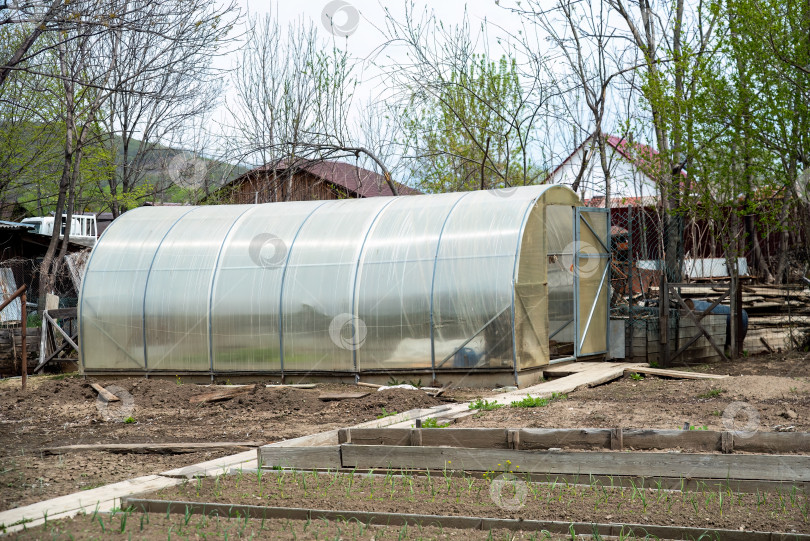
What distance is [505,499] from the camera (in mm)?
5375

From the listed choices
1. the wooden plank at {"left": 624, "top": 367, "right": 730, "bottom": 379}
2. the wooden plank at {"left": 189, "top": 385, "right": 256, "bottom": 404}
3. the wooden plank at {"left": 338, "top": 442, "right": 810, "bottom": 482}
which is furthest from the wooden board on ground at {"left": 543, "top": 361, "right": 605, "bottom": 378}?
the wooden plank at {"left": 338, "top": 442, "right": 810, "bottom": 482}

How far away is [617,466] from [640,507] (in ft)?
2.34

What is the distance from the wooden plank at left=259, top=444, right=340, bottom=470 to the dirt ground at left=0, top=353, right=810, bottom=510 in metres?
1.18

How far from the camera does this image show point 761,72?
44.3ft

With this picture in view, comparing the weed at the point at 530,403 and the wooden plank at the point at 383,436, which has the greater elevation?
the wooden plank at the point at 383,436

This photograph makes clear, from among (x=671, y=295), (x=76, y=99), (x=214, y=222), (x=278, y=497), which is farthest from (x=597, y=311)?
(x=76, y=99)

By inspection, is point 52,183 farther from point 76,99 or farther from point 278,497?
point 278,497

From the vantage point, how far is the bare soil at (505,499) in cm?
484

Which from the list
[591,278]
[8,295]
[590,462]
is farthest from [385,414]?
[8,295]

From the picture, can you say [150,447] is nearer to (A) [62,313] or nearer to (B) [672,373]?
(B) [672,373]

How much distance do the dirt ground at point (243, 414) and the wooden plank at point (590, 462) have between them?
6.97ft

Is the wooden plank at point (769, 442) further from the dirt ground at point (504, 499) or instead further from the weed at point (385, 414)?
the weed at point (385, 414)

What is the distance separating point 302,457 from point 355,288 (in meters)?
6.54

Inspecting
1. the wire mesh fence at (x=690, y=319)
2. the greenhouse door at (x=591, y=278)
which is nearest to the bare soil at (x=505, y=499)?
the greenhouse door at (x=591, y=278)
